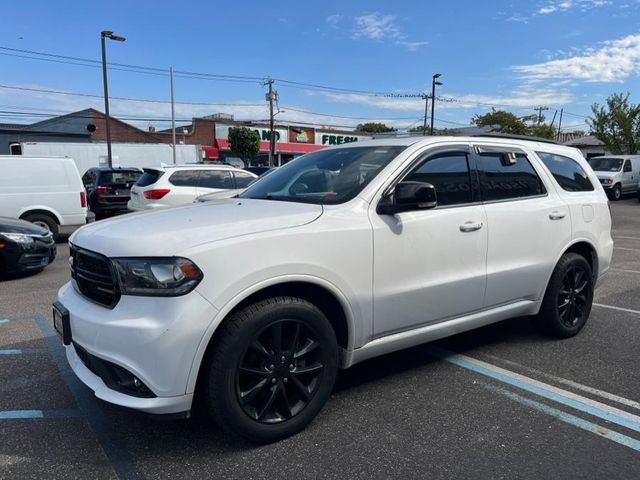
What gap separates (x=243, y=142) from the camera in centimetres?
4841

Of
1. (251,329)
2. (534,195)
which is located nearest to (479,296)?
(534,195)

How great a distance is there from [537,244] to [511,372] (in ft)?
3.52

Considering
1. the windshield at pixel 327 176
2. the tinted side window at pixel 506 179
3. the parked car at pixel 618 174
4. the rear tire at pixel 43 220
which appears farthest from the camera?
the parked car at pixel 618 174

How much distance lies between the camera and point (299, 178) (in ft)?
13.0

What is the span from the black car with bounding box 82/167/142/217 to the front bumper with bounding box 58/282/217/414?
12676 millimetres

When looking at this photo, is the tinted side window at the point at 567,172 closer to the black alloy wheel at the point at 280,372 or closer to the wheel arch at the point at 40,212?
the black alloy wheel at the point at 280,372

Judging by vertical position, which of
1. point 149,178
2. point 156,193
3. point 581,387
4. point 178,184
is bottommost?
point 581,387

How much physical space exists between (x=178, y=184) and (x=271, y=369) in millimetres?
8859

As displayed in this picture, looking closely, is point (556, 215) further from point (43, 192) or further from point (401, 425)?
point (43, 192)

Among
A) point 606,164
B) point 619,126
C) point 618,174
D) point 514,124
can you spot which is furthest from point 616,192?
point 514,124

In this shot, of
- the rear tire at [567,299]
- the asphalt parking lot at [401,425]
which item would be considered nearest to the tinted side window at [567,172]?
the rear tire at [567,299]

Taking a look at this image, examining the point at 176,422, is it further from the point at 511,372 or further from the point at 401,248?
the point at 511,372

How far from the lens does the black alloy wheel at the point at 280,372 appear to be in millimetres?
2781

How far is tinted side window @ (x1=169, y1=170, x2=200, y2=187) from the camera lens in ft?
36.1
